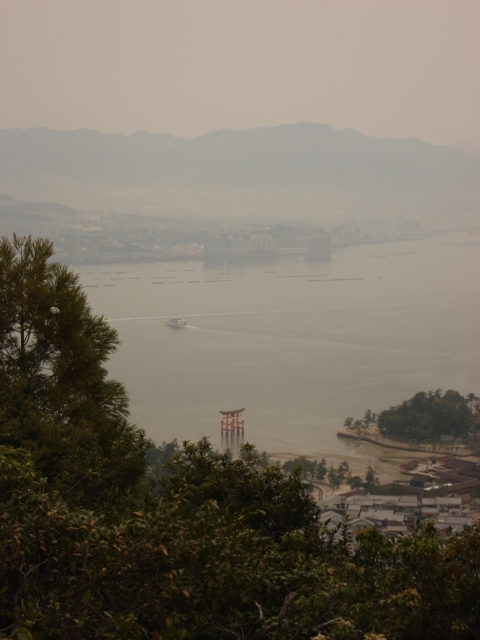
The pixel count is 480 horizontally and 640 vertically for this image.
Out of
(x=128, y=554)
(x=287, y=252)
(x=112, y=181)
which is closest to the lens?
(x=128, y=554)

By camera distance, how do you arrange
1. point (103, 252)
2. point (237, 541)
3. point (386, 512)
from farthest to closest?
1. point (103, 252)
2. point (386, 512)
3. point (237, 541)

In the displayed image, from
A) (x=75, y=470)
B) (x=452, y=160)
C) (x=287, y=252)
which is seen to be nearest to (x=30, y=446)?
(x=75, y=470)

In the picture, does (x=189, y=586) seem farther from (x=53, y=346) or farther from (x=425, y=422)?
(x=425, y=422)

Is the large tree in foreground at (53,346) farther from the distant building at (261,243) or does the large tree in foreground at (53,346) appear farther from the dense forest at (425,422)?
the distant building at (261,243)

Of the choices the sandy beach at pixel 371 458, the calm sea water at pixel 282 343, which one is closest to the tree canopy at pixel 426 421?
the sandy beach at pixel 371 458

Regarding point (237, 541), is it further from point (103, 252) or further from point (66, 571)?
point (103, 252)

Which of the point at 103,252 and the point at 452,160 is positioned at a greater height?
the point at 452,160

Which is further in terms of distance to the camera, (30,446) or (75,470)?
(30,446)
